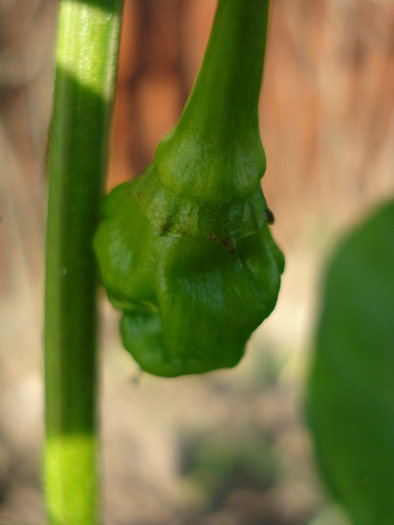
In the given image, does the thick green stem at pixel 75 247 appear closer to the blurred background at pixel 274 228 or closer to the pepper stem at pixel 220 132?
the pepper stem at pixel 220 132

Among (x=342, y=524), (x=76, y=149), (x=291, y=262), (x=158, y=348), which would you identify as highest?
(x=76, y=149)

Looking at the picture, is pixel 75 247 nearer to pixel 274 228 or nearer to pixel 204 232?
pixel 204 232

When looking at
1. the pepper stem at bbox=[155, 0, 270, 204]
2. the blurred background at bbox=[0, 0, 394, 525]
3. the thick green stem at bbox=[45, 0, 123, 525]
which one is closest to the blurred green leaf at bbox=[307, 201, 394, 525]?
the blurred background at bbox=[0, 0, 394, 525]

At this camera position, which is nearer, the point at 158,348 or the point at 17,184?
the point at 158,348

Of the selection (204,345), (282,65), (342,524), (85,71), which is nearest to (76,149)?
(85,71)

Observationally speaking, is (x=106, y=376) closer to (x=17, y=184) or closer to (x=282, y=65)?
(x=17, y=184)

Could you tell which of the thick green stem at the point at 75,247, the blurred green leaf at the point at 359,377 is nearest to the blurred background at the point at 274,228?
the blurred green leaf at the point at 359,377

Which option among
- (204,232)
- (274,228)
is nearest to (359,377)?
(204,232)

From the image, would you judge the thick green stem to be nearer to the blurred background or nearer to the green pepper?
the green pepper

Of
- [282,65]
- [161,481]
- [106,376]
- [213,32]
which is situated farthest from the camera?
[282,65]
